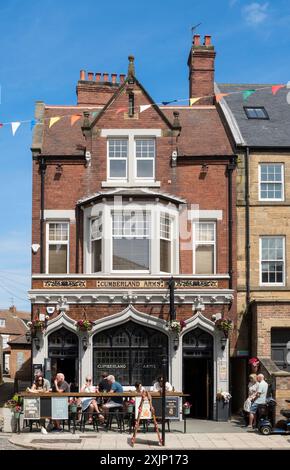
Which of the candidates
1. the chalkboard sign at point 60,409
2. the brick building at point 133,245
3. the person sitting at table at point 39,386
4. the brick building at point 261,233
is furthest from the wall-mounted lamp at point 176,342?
the chalkboard sign at point 60,409

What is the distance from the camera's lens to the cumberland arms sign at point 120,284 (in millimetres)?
25594

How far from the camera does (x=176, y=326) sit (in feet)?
82.0

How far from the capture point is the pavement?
18219 mm

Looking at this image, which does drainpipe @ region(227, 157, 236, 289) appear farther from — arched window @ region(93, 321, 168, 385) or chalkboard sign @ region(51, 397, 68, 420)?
chalkboard sign @ region(51, 397, 68, 420)

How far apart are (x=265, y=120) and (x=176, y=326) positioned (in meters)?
9.62

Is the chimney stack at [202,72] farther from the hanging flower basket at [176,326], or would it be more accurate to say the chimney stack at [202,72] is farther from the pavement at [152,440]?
the pavement at [152,440]

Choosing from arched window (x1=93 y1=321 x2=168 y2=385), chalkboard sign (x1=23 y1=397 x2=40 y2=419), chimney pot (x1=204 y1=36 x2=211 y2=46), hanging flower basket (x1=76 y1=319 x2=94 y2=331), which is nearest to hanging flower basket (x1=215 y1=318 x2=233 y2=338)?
arched window (x1=93 y1=321 x2=168 y2=385)

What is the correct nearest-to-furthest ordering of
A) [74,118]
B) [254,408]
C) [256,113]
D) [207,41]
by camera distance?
[254,408], [74,118], [256,113], [207,41]

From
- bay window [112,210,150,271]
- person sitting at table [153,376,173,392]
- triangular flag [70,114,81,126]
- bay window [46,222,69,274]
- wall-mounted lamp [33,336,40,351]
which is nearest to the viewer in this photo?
person sitting at table [153,376,173,392]

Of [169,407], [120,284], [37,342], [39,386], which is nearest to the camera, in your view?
[169,407]

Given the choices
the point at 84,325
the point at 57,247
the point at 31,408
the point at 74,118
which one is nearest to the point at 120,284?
the point at 84,325

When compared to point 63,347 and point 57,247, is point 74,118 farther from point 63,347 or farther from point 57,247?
point 63,347

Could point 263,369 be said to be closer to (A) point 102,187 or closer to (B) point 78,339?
(B) point 78,339

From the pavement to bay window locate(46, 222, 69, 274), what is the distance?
285 inches
